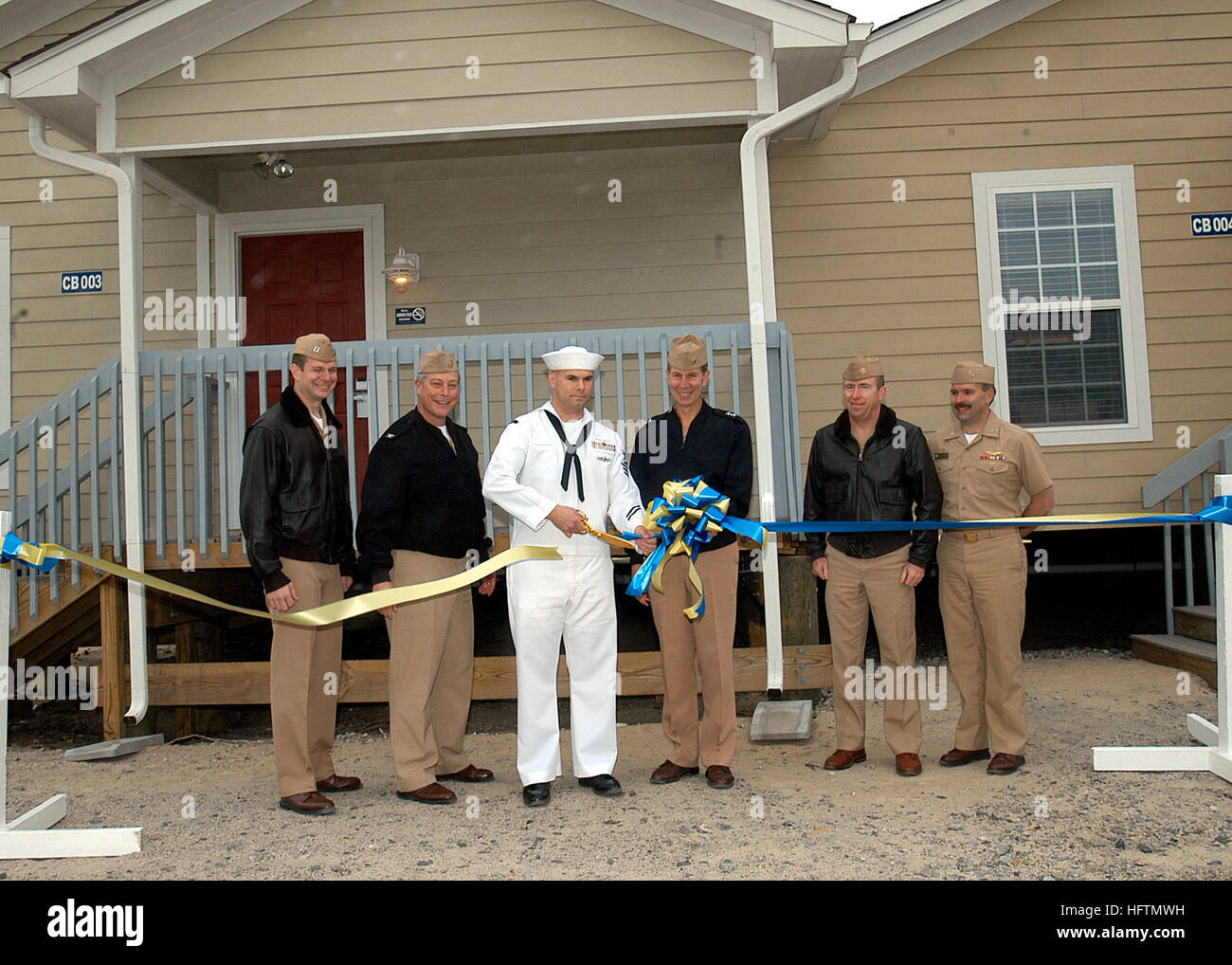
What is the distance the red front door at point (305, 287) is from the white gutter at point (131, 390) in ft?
6.34

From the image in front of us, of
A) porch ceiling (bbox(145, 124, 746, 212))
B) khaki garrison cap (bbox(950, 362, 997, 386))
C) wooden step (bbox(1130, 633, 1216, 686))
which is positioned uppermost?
porch ceiling (bbox(145, 124, 746, 212))

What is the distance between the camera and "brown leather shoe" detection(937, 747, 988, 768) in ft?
16.3

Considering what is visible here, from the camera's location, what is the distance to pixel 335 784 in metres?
5.00

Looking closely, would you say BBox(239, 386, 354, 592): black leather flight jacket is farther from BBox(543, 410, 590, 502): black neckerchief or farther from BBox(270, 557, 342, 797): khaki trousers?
BBox(543, 410, 590, 502): black neckerchief

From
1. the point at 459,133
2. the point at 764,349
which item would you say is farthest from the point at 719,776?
the point at 459,133

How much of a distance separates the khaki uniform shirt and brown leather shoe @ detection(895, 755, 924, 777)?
1.10 meters

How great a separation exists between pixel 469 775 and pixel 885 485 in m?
2.36

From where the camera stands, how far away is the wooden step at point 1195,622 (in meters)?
6.91

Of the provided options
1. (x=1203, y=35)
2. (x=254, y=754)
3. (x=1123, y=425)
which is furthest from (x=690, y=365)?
(x=1203, y=35)

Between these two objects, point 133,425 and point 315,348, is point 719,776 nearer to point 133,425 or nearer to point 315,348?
point 315,348

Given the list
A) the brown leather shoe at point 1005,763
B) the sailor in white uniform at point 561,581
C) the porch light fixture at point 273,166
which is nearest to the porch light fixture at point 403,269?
the porch light fixture at point 273,166

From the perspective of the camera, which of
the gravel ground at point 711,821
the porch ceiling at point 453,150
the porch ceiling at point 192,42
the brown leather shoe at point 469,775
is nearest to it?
the gravel ground at point 711,821

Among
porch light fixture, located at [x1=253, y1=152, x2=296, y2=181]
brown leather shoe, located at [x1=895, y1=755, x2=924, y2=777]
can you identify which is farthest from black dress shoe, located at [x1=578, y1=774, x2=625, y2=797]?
porch light fixture, located at [x1=253, y1=152, x2=296, y2=181]

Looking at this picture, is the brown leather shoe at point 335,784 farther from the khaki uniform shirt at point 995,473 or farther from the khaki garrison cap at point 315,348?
the khaki uniform shirt at point 995,473
